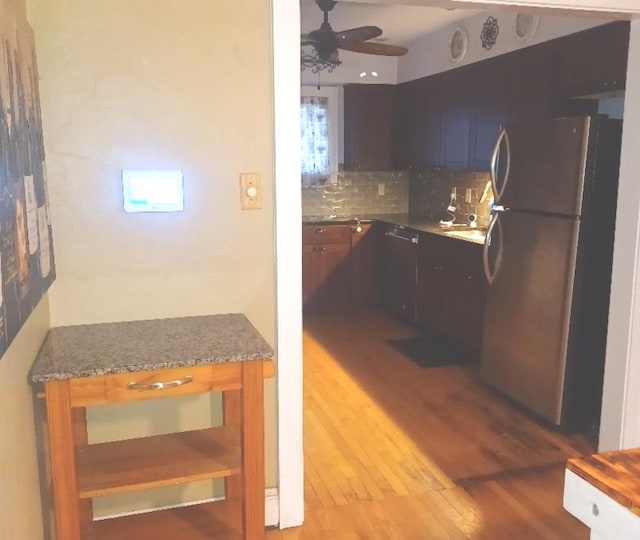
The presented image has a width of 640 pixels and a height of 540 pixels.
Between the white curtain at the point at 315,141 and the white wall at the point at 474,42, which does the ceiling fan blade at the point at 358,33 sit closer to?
the white wall at the point at 474,42

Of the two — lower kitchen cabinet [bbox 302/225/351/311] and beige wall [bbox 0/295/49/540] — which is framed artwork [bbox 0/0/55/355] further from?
lower kitchen cabinet [bbox 302/225/351/311]

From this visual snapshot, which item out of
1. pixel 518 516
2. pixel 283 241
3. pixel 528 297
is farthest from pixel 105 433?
pixel 528 297

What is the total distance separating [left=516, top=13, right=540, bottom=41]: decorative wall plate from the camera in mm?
3678

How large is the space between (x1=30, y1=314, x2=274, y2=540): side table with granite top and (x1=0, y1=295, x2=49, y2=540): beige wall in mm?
53

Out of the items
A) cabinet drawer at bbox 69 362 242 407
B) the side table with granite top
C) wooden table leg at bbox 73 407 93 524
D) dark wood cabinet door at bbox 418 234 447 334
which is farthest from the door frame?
dark wood cabinet door at bbox 418 234 447 334

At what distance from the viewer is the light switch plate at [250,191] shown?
2.09 metres

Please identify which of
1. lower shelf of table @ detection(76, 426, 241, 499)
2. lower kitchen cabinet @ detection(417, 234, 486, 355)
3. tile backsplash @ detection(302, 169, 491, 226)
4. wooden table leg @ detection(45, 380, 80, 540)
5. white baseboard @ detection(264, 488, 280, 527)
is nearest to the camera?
wooden table leg @ detection(45, 380, 80, 540)

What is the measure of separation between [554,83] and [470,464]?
82.6 inches

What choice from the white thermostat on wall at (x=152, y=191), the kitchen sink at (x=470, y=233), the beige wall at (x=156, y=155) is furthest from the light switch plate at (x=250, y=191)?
the kitchen sink at (x=470, y=233)

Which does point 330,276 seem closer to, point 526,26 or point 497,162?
point 497,162

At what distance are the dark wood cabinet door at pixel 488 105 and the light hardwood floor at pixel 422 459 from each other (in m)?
1.48

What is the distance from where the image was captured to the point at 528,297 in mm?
3193

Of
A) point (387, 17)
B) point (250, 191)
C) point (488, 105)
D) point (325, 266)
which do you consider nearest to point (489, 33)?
point (488, 105)

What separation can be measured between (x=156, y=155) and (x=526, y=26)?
9.07 feet
